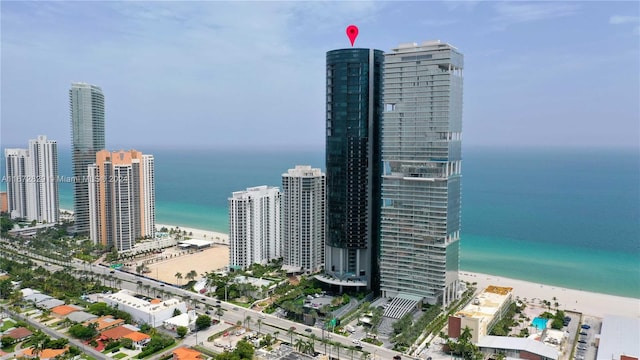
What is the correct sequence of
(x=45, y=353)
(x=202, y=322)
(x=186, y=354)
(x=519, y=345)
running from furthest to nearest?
1. (x=202, y=322)
2. (x=519, y=345)
3. (x=186, y=354)
4. (x=45, y=353)

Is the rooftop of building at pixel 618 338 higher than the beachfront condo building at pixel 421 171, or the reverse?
the beachfront condo building at pixel 421 171

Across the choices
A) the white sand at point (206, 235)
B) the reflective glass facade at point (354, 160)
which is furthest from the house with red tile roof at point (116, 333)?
the white sand at point (206, 235)

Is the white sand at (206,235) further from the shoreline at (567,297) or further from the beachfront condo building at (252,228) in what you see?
the shoreline at (567,297)

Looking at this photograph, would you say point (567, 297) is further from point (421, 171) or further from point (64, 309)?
point (64, 309)

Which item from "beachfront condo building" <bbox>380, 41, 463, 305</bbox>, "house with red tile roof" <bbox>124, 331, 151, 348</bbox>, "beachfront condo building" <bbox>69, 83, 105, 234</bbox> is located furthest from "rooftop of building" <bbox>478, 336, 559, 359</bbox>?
"beachfront condo building" <bbox>69, 83, 105, 234</bbox>

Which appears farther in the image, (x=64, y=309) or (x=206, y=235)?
(x=206, y=235)

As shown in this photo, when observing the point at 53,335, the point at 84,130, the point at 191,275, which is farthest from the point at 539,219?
the point at 53,335

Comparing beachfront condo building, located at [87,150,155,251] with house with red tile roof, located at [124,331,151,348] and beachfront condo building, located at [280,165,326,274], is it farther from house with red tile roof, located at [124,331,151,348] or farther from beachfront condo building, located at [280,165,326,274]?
house with red tile roof, located at [124,331,151,348]

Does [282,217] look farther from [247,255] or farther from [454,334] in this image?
[454,334]
